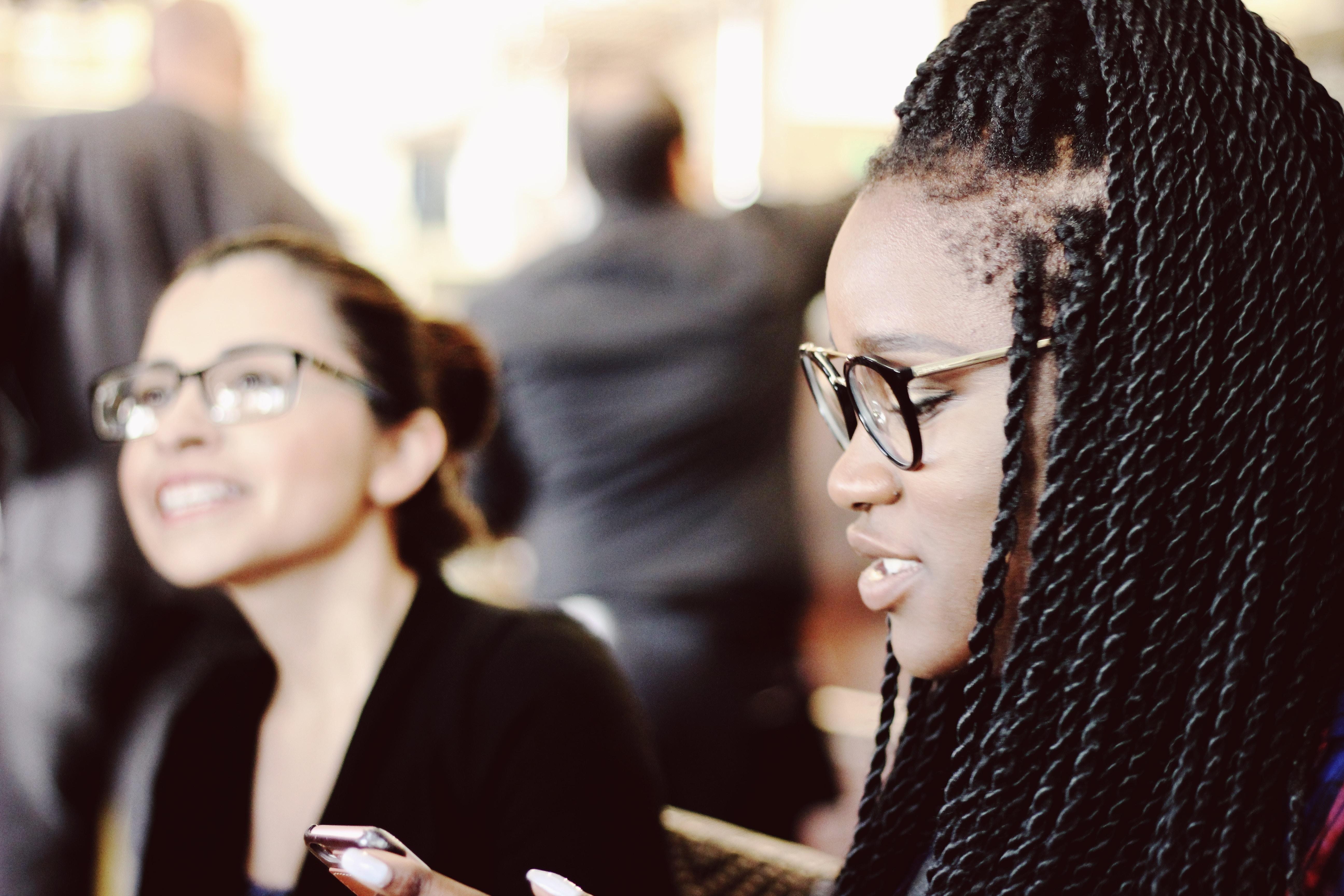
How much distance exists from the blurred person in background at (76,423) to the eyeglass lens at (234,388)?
18.5 inches

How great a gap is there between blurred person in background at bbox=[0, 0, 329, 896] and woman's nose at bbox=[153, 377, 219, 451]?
1.70 feet

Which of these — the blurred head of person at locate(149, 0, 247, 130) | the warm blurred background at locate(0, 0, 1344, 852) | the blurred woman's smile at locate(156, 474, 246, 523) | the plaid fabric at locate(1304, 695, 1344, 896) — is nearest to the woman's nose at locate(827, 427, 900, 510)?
the plaid fabric at locate(1304, 695, 1344, 896)

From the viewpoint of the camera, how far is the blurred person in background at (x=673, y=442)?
87.4 inches

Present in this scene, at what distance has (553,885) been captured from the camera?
2.94 ft

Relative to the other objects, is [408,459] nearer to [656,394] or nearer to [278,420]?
[278,420]

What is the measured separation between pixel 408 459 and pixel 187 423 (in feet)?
0.86

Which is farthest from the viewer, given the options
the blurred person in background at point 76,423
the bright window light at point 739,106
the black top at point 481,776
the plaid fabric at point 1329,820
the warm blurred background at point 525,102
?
the bright window light at point 739,106

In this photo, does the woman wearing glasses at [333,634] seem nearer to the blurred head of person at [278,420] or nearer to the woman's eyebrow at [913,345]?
the blurred head of person at [278,420]

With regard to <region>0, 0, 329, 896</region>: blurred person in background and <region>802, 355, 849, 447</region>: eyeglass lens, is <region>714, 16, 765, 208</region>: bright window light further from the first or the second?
<region>802, 355, 849, 447</region>: eyeglass lens

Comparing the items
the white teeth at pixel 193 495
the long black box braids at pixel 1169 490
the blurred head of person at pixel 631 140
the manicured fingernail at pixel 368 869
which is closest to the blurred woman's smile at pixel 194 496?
the white teeth at pixel 193 495

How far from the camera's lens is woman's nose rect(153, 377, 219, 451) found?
4.39 feet

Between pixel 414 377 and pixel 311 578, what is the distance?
0.95 ft

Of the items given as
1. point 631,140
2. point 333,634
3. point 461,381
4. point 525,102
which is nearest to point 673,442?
point 631,140

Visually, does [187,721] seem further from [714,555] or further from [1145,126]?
[1145,126]
